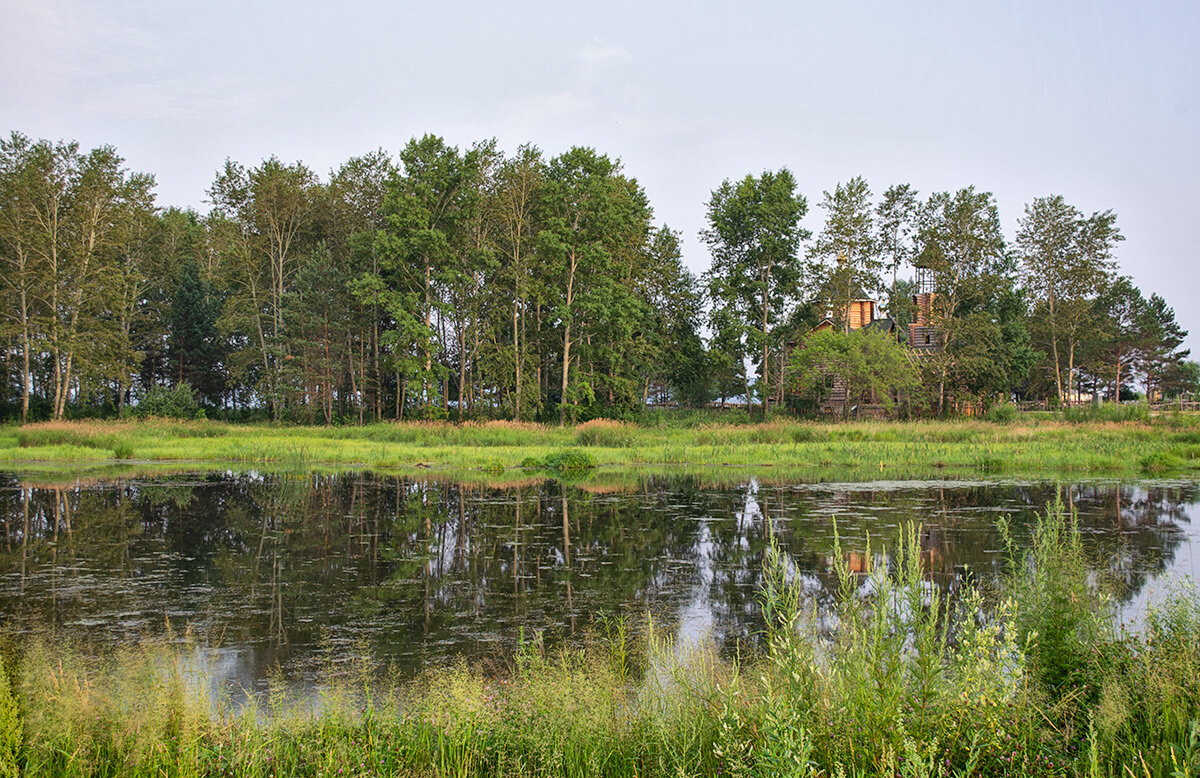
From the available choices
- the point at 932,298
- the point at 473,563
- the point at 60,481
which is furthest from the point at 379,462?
the point at 932,298

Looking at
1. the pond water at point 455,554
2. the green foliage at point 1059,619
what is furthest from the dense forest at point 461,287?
the green foliage at point 1059,619

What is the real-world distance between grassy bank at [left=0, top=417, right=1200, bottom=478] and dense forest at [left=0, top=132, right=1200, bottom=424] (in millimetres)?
11641

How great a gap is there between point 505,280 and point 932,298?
1212 inches

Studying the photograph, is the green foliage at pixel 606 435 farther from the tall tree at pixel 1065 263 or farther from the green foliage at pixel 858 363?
the tall tree at pixel 1065 263

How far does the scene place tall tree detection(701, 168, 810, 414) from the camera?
5212cm

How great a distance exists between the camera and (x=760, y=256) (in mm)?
52812

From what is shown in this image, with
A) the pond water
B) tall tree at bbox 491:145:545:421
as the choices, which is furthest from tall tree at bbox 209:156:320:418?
the pond water

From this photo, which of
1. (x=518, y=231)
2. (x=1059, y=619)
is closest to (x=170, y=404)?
(x=518, y=231)

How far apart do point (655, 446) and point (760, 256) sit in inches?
1010

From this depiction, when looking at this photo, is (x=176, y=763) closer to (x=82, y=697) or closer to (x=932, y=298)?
(x=82, y=697)

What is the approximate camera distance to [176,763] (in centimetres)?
425

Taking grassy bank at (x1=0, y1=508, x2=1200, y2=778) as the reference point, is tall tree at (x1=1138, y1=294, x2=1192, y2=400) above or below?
above

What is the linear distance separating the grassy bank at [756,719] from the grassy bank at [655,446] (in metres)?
20.2

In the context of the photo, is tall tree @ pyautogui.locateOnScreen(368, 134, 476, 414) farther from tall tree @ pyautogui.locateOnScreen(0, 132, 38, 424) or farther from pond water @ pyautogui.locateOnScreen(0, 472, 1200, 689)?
pond water @ pyautogui.locateOnScreen(0, 472, 1200, 689)
